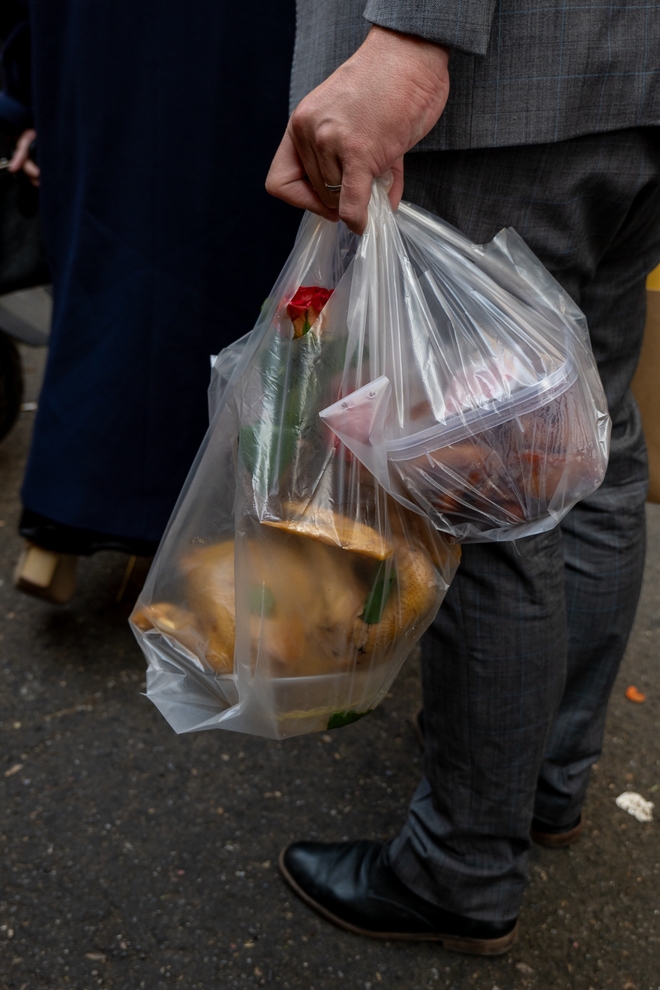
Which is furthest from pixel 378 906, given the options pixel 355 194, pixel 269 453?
pixel 355 194

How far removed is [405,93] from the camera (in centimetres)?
76

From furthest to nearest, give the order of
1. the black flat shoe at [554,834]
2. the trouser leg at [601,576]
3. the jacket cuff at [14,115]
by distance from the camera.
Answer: the jacket cuff at [14,115] → the black flat shoe at [554,834] → the trouser leg at [601,576]

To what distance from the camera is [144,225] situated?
1.40m

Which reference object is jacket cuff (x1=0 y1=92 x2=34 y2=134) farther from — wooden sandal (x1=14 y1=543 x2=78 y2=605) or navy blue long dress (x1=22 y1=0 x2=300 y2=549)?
wooden sandal (x1=14 y1=543 x2=78 y2=605)

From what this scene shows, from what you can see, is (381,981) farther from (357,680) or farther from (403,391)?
(403,391)

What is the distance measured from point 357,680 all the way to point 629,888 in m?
0.68

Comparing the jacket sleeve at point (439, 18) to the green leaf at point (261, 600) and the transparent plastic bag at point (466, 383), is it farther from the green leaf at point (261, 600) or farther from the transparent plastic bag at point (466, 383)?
the green leaf at point (261, 600)

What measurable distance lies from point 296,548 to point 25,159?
3.87 feet

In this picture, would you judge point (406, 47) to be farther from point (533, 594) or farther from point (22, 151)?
point (22, 151)

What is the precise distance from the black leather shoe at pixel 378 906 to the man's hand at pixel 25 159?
4.24ft

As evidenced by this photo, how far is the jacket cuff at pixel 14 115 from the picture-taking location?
1609mm

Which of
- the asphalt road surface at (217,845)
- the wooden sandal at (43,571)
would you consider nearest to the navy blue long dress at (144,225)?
the wooden sandal at (43,571)

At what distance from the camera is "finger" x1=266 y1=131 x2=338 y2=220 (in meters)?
0.84

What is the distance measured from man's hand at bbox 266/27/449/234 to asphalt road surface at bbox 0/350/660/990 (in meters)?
0.92
